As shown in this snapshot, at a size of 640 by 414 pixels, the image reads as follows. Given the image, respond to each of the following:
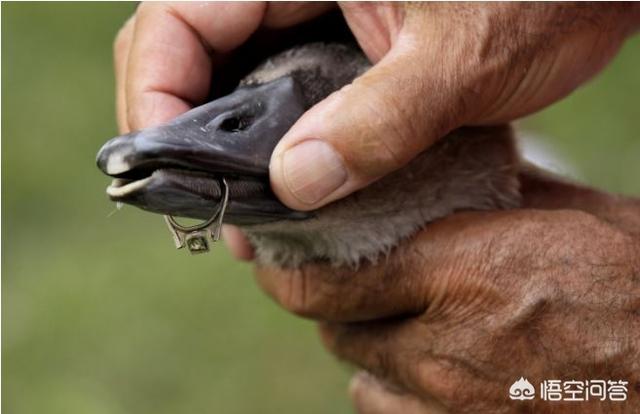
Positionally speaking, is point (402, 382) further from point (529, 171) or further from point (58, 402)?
point (58, 402)

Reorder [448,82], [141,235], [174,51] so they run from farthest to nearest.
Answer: [141,235] → [174,51] → [448,82]

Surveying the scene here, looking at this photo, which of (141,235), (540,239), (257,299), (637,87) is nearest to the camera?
(540,239)

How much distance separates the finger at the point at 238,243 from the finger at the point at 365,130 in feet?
1.68

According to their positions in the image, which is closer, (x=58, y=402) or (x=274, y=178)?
(x=274, y=178)

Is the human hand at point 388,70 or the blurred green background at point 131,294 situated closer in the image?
the human hand at point 388,70

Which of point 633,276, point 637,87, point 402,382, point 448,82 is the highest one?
point 448,82

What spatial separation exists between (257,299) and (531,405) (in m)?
3.07

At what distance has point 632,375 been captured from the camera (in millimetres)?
2334

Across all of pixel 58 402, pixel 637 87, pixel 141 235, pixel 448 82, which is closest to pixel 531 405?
pixel 448 82

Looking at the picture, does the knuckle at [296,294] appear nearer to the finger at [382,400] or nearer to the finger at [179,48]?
the finger at [382,400]

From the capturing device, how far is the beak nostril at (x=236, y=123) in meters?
2.06

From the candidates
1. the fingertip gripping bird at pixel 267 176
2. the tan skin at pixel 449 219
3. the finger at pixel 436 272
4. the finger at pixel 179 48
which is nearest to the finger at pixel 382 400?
the tan skin at pixel 449 219

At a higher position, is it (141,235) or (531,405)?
(531,405)

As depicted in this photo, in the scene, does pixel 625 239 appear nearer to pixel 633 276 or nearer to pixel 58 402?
pixel 633 276
